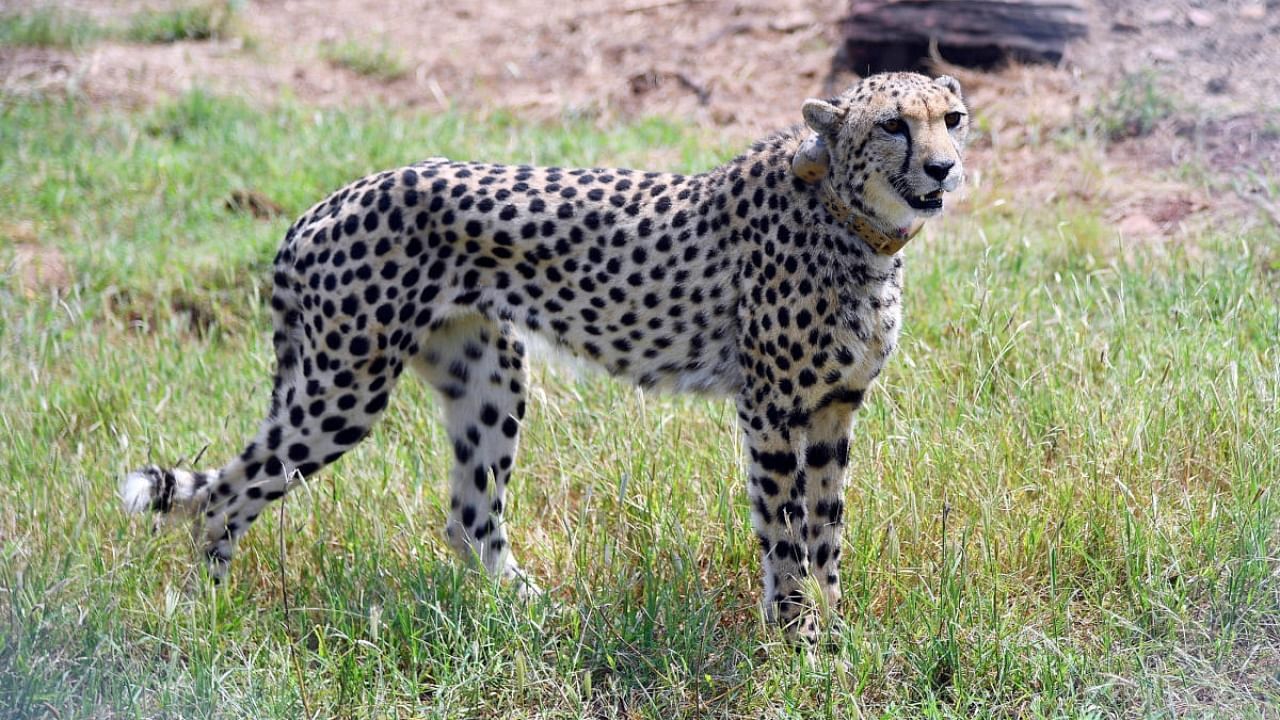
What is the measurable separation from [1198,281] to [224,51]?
650cm

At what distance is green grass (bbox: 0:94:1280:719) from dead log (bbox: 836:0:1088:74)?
93.5 inches

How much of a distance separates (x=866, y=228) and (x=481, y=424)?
55.9 inches

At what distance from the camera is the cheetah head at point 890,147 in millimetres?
3844

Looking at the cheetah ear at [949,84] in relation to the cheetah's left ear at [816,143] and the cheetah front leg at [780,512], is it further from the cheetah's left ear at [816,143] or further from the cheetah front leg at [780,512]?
the cheetah front leg at [780,512]

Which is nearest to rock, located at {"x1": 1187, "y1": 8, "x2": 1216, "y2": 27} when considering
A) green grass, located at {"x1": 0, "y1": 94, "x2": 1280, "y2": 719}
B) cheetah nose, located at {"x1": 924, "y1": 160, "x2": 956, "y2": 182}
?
green grass, located at {"x1": 0, "y1": 94, "x2": 1280, "y2": 719}

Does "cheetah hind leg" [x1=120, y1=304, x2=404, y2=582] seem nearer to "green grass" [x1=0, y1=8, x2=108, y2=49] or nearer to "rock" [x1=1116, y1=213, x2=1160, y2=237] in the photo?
"rock" [x1=1116, y1=213, x2=1160, y2=237]

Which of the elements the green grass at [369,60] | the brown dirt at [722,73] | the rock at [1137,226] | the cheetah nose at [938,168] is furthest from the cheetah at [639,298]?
the green grass at [369,60]

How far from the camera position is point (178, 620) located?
421 cm

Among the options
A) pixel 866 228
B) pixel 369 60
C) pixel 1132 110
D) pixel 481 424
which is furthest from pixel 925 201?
pixel 369 60

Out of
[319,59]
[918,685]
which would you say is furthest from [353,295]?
[319,59]

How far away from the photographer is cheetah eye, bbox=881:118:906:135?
12.8 feet

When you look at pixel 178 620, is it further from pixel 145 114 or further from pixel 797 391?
pixel 145 114

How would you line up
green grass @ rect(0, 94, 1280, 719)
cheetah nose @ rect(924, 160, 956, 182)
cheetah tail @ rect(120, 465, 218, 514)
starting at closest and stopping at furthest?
cheetah nose @ rect(924, 160, 956, 182) < green grass @ rect(0, 94, 1280, 719) < cheetah tail @ rect(120, 465, 218, 514)

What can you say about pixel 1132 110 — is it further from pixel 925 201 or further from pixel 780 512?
pixel 780 512
